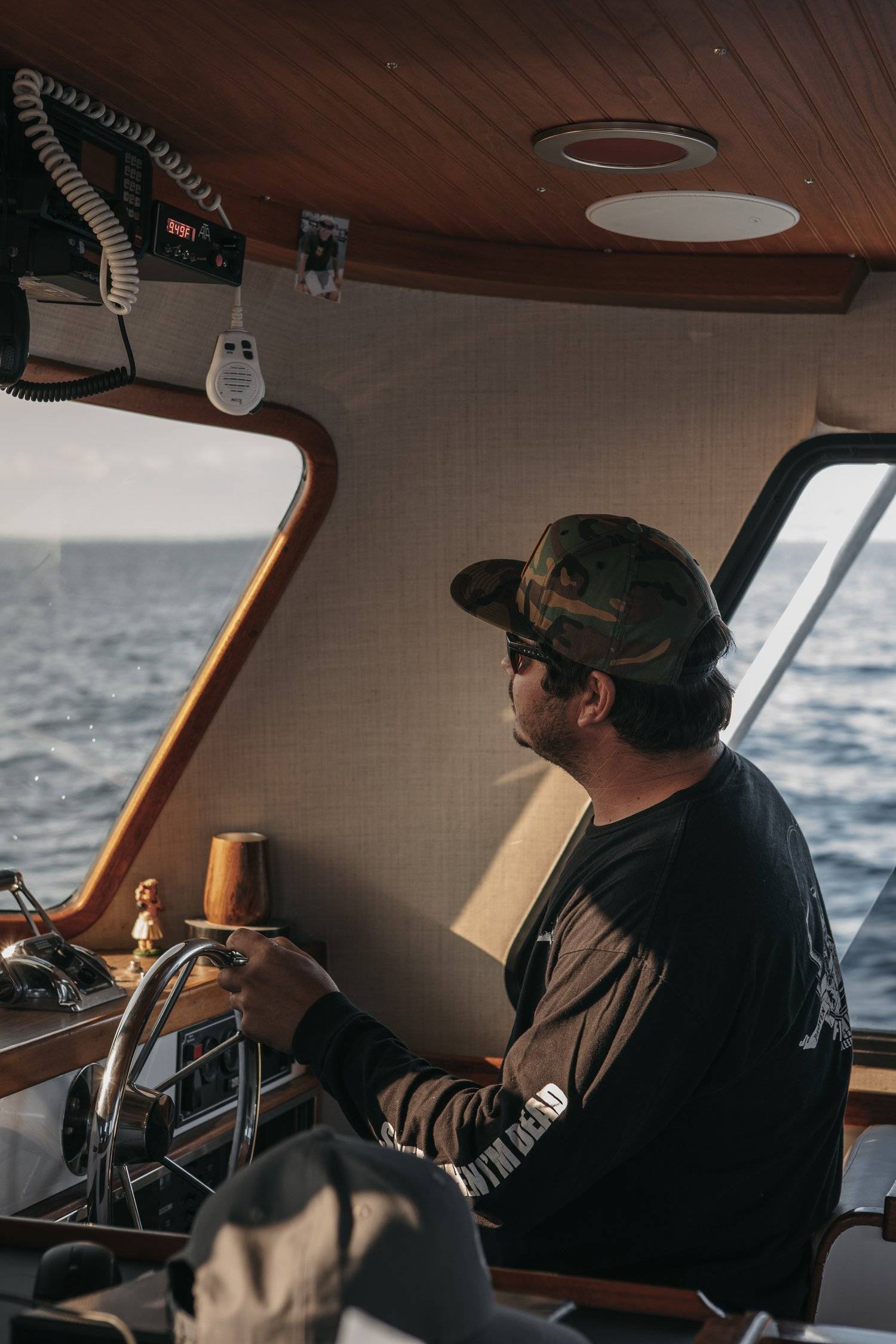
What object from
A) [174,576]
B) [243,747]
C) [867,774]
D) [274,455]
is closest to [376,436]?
[274,455]

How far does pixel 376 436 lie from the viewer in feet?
10.6

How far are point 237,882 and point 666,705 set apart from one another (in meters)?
1.65

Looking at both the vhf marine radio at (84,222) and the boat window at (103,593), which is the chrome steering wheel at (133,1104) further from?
the boat window at (103,593)

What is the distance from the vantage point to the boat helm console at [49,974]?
250cm

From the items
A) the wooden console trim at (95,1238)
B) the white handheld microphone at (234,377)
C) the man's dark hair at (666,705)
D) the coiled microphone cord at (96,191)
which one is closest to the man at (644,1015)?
Result: the man's dark hair at (666,705)

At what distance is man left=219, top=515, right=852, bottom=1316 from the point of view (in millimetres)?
1560

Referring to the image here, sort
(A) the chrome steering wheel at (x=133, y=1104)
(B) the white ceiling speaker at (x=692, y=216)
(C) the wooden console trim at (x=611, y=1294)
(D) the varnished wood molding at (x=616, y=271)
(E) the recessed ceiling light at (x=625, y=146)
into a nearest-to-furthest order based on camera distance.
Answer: (C) the wooden console trim at (x=611, y=1294) < (A) the chrome steering wheel at (x=133, y=1104) < (E) the recessed ceiling light at (x=625, y=146) < (B) the white ceiling speaker at (x=692, y=216) < (D) the varnished wood molding at (x=616, y=271)

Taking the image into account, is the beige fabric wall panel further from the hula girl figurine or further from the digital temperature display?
the digital temperature display

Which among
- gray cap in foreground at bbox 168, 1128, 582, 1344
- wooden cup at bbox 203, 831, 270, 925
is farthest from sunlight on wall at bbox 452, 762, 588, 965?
gray cap in foreground at bbox 168, 1128, 582, 1344

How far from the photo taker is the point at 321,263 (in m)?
2.84

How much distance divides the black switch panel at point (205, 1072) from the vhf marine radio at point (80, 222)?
51.4 inches

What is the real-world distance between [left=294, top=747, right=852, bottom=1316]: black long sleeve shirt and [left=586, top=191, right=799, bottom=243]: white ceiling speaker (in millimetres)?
1207

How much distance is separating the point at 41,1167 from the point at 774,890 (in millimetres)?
1402

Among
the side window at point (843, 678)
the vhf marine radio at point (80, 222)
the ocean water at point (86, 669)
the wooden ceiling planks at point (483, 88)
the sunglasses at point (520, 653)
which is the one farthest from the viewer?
the side window at point (843, 678)
